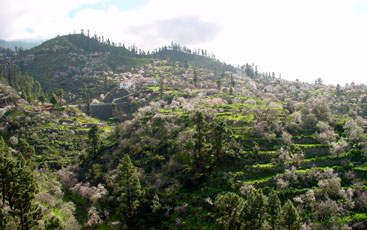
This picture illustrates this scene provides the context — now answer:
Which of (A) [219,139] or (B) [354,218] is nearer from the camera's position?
(B) [354,218]

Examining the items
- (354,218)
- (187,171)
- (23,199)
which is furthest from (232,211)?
(23,199)

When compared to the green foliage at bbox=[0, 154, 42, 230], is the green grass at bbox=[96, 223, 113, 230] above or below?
below

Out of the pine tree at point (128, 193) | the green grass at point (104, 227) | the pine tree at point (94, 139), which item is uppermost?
the pine tree at point (94, 139)

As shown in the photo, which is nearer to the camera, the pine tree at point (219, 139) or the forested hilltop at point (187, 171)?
the forested hilltop at point (187, 171)

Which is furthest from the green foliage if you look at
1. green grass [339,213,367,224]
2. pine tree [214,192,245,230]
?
green grass [339,213,367,224]

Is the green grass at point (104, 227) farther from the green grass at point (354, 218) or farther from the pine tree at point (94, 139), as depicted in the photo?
the green grass at point (354, 218)

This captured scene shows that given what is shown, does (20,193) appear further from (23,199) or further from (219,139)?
(219,139)

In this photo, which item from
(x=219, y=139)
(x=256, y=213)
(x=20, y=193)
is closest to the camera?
(x=20, y=193)

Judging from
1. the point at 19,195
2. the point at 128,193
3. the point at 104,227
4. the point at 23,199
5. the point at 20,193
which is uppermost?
the point at 20,193

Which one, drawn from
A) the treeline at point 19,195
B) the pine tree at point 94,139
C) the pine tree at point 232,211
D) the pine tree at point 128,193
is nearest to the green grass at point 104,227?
the pine tree at point 128,193

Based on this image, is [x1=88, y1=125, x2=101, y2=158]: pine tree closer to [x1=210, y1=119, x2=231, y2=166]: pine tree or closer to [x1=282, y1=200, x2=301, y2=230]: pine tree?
[x1=210, y1=119, x2=231, y2=166]: pine tree

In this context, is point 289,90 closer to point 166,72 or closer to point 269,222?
point 166,72

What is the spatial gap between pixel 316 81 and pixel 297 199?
6562 inches

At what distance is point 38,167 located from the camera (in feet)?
228
